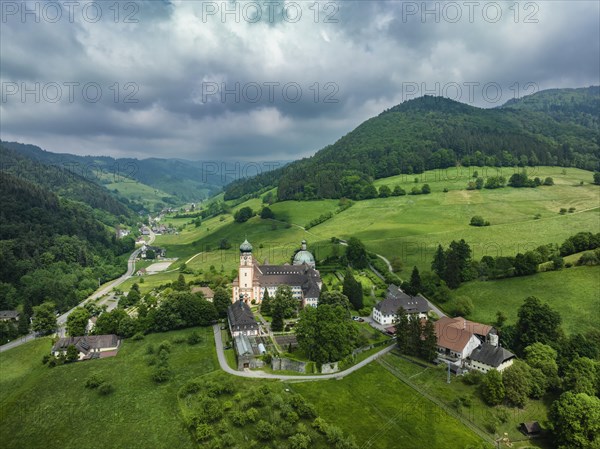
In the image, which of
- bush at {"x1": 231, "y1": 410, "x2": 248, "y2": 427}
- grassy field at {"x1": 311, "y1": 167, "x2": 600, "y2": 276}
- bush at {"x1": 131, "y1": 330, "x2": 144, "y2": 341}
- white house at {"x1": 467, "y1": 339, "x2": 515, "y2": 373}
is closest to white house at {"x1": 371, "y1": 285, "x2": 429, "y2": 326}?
white house at {"x1": 467, "y1": 339, "x2": 515, "y2": 373}

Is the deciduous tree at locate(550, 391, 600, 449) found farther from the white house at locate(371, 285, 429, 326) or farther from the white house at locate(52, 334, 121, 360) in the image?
the white house at locate(52, 334, 121, 360)

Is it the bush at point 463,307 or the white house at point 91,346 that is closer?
the white house at point 91,346

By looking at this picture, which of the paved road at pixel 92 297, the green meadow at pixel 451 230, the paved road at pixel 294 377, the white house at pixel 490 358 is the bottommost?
the paved road at pixel 92 297

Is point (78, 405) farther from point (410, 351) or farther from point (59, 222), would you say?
point (59, 222)

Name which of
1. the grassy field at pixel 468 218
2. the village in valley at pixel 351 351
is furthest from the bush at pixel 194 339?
the grassy field at pixel 468 218

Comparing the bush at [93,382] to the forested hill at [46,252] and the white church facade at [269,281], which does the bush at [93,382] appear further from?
the forested hill at [46,252]
